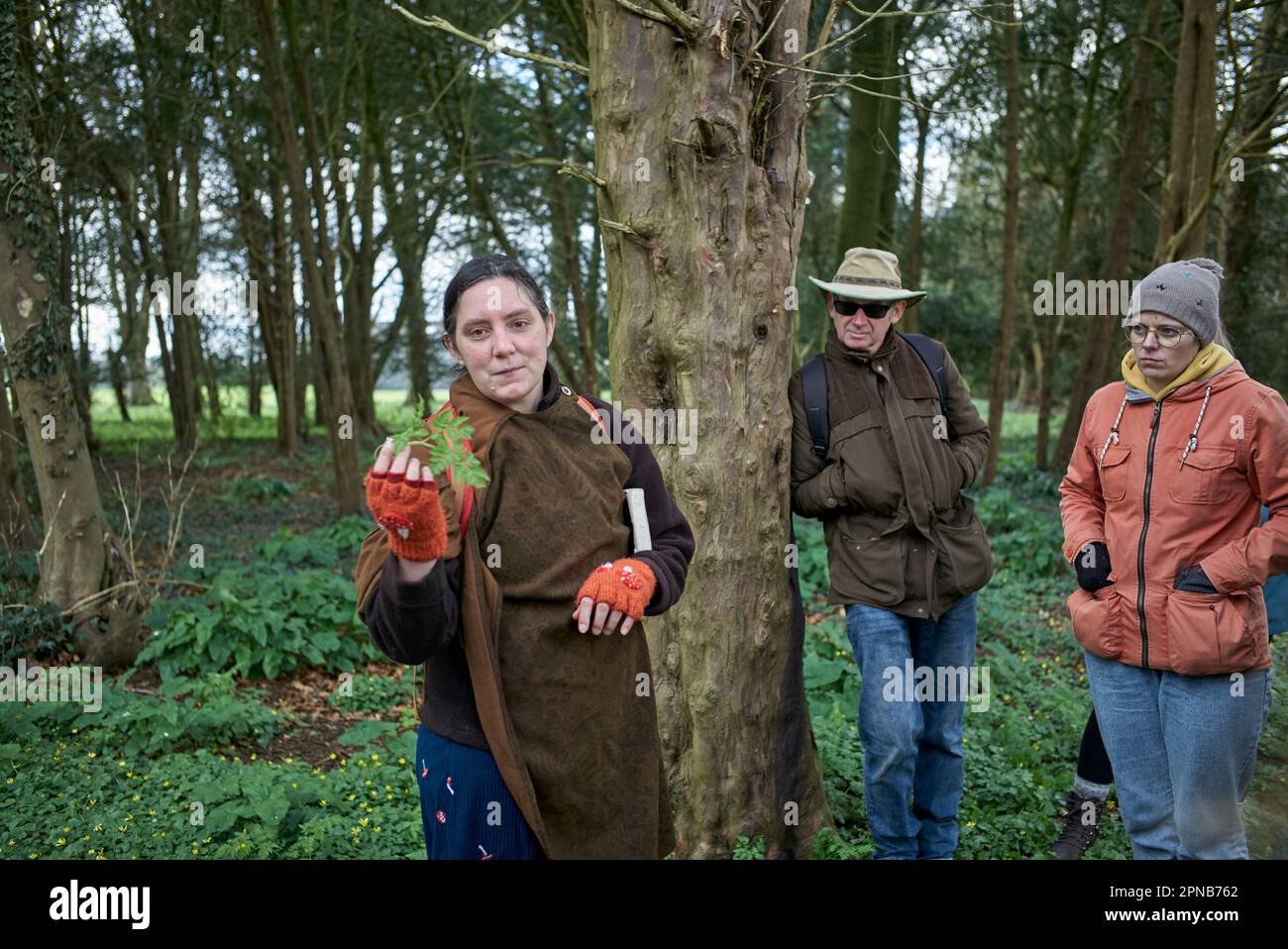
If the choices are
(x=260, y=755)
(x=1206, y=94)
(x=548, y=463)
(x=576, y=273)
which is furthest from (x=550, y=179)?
(x=548, y=463)

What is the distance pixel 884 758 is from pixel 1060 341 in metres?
20.8

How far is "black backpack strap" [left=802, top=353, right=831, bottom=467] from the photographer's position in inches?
171

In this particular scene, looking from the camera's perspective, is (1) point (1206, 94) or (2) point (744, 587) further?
(1) point (1206, 94)

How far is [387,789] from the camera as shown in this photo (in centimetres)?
564

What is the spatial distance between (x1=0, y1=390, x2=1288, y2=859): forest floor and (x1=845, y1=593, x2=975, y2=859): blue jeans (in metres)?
0.31

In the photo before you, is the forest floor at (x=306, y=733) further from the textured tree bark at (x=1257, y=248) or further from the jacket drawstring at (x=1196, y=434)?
the textured tree bark at (x=1257, y=248)

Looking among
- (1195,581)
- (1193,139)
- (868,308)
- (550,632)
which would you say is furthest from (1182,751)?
(1193,139)

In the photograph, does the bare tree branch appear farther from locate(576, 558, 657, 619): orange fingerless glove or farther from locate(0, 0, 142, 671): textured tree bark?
locate(0, 0, 142, 671): textured tree bark

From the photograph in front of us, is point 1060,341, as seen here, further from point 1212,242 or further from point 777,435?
point 777,435

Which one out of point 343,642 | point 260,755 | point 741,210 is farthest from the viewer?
point 343,642

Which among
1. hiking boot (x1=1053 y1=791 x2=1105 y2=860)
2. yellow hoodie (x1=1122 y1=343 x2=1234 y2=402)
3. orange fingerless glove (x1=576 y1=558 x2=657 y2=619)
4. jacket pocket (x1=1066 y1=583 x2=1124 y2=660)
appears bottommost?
hiking boot (x1=1053 y1=791 x2=1105 y2=860)

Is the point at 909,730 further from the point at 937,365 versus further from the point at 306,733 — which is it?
the point at 306,733

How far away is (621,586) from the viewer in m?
2.59

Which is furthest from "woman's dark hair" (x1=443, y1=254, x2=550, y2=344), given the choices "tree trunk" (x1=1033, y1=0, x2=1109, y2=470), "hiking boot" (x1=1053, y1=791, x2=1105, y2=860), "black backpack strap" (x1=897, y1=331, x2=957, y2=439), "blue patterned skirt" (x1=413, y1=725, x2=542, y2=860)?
"tree trunk" (x1=1033, y1=0, x2=1109, y2=470)
